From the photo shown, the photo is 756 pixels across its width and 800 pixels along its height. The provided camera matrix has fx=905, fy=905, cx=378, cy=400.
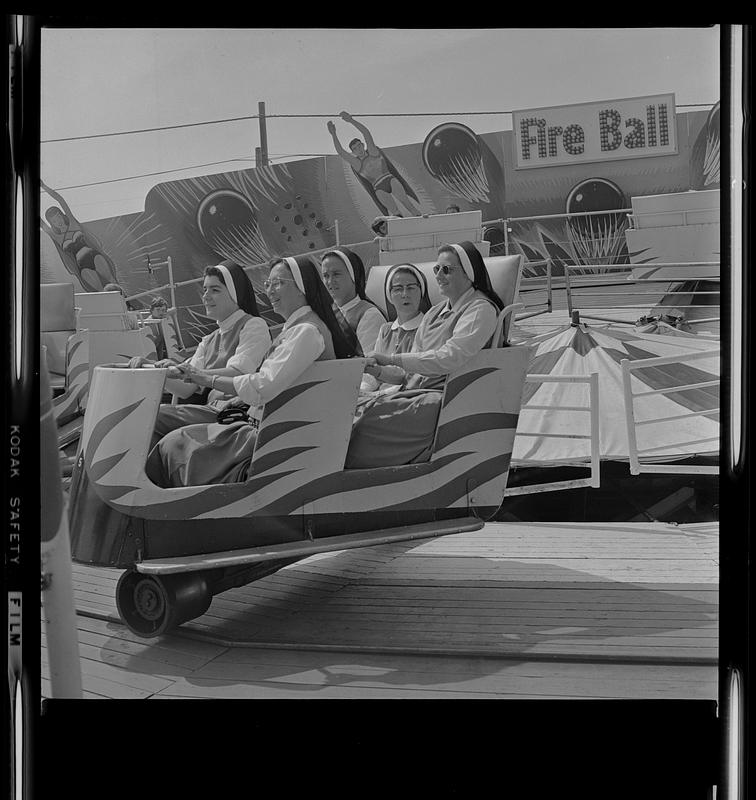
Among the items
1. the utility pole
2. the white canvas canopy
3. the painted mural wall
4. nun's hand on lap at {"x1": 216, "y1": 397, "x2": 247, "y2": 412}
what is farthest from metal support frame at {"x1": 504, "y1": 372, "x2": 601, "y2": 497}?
the utility pole

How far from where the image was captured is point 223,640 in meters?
2.61

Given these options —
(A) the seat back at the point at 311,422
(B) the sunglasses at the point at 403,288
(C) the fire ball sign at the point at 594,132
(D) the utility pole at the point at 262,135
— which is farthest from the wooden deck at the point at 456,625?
(D) the utility pole at the point at 262,135

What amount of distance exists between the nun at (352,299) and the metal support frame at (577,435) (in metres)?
0.52

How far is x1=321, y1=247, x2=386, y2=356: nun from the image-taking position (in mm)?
2598

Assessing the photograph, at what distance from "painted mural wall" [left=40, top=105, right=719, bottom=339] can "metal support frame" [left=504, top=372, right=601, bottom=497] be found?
14.8 inches

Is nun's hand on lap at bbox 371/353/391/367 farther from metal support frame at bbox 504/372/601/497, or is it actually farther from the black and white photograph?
metal support frame at bbox 504/372/601/497

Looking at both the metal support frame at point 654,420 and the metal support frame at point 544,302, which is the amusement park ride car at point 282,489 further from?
the metal support frame at point 654,420

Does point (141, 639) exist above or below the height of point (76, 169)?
below

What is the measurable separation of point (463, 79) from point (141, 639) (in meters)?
1.80
